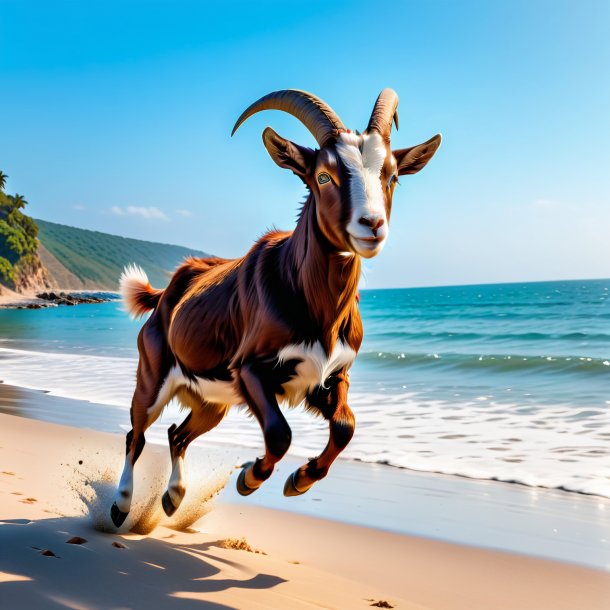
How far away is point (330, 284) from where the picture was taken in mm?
3934

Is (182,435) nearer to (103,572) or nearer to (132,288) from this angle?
(132,288)

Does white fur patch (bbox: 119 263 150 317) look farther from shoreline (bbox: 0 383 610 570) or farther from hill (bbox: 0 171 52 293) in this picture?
hill (bbox: 0 171 52 293)

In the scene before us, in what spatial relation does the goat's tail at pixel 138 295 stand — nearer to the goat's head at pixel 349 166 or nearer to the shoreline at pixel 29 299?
the goat's head at pixel 349 166

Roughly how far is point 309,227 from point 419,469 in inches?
201

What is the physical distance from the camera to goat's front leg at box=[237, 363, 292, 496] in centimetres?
387

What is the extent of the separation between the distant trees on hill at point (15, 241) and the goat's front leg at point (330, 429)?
84620 millimetres

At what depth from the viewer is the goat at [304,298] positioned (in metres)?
3.62

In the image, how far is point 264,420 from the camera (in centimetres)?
392

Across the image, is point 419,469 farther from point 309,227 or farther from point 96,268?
point 96,268

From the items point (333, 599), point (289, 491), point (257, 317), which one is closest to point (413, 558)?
point (333, 599)

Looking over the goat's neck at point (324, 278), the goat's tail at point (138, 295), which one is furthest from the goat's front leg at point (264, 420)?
the goat's tail at point (138, 295)

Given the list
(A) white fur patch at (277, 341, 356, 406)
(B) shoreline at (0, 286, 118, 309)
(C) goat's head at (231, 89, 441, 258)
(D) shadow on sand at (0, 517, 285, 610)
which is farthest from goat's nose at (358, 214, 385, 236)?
(B) shoreline at (0, 286, 118, 309)

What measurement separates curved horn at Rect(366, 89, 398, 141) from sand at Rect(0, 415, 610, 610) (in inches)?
95.9

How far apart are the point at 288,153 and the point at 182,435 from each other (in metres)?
2.65
